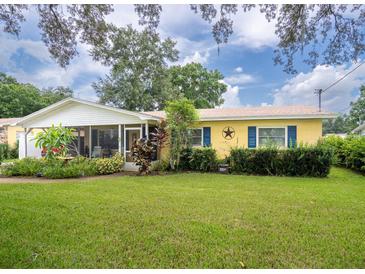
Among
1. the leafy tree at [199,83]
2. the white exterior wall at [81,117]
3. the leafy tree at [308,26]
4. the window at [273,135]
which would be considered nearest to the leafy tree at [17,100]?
the white exterior wall at [81,117]

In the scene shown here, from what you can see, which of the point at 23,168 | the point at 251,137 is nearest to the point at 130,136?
the point at 23,168

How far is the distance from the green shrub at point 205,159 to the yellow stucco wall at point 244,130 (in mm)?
1019

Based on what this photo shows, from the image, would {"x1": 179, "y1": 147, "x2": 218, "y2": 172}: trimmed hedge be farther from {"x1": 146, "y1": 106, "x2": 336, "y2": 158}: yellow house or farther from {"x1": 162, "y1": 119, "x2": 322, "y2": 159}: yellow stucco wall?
{"x1": 146, "y1": 106, "x2": 336, "y2": 158}: yellow house

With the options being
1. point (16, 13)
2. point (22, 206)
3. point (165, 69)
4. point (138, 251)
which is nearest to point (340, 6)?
point (138, 251)

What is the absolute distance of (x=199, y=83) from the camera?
32312 mm

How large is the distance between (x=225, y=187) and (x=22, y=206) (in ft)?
17.9

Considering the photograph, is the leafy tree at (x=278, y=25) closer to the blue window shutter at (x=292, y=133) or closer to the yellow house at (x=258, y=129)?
the yellow house at (x=258, y=129)

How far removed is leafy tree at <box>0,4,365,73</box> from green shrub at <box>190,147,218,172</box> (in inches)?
262

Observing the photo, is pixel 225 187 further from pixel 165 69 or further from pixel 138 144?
pixel 165 69

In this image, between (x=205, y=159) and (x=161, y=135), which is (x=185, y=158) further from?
(x=161, y=135)

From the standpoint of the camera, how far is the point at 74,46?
535 centimetres

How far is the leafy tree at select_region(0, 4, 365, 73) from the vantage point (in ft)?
14.3

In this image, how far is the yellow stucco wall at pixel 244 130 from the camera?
11.7 metres

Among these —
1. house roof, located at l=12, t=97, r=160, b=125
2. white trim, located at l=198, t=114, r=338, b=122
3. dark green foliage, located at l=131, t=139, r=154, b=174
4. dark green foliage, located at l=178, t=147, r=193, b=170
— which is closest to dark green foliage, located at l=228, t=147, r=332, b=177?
dark green foliage, located at l=178, t=147, r=193, b=170
